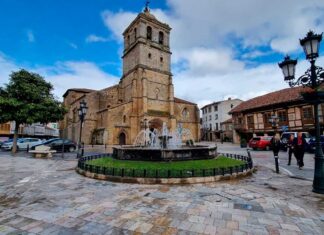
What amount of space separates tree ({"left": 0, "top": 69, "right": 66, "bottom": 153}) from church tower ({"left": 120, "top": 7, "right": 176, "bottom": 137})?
17371 mm

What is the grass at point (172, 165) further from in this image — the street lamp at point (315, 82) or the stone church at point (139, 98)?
the stone church at point (139, 98)

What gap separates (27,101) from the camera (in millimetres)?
18844

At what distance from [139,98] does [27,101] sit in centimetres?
2013

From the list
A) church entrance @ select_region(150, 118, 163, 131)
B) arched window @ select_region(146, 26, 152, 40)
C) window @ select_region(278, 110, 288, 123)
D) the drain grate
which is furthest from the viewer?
arched window @ select_region(146, 26, 152, 40)

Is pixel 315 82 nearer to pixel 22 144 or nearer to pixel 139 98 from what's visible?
pixel 22 144

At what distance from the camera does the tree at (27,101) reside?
17.8m

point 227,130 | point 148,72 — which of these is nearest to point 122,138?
point 148,72

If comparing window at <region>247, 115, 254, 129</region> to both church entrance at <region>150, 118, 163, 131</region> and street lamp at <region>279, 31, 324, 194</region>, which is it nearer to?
church entrance at <region>150, 118, 163, 131</region>

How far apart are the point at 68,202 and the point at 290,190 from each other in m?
6.35

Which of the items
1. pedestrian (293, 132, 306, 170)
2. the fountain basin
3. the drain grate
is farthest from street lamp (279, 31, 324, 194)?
the fountain basin

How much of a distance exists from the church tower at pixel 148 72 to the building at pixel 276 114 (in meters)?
12.5

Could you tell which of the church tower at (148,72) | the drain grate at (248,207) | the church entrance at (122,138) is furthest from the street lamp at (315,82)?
the church entrance at (122,138)

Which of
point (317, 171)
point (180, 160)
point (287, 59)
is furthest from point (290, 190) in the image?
point (180, 160)

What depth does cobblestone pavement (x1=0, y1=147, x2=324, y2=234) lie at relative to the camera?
12.2ft
